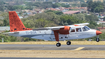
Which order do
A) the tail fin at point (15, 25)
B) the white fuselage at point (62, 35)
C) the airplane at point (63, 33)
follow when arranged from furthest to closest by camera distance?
the tail fin at point (15, 25) → the white fuselage at point (62, 35) → the airplane at point (63, 33)

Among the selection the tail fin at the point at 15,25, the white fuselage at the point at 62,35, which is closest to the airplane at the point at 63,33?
the white fuselage at the point at 62,35

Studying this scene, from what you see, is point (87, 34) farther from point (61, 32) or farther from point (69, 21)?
point (69, 21)

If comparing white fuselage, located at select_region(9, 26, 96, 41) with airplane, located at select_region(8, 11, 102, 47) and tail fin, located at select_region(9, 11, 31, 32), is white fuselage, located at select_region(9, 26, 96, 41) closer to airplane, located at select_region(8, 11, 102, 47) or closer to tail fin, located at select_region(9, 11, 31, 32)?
airplane, located at select_region(8, 11, 102, 47)

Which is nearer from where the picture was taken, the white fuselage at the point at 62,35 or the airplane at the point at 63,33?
the airplane at the point at 63,33

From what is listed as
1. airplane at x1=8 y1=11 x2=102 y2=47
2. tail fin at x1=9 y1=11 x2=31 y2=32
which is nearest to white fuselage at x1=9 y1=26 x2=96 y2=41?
airplane at x1=8 y1=11 x2=102 y2=47

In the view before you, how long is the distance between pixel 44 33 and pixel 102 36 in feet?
176

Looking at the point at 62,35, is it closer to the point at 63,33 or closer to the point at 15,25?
the point at 63,33

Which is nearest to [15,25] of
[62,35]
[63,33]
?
[62,35]

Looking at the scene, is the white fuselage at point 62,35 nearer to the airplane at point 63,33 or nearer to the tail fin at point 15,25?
the airplane at point 63,33

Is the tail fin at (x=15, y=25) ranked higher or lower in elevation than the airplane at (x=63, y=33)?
higher

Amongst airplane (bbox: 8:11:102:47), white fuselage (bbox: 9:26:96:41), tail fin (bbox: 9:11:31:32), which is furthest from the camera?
tail fin (bbox: 9:11:31:32)

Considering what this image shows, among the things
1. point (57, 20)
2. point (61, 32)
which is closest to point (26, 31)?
point (61, 32)

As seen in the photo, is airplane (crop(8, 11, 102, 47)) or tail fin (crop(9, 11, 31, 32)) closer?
airplane (crop(8, 11, 102, 47))

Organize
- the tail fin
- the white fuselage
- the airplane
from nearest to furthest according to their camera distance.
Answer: the airplane < the white fuselage < the tail fin
